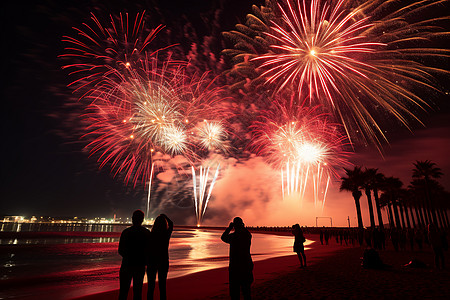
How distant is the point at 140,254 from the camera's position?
4.83m

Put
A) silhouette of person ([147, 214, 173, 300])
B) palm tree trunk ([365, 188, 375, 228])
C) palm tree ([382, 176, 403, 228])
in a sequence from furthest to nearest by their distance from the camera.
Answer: palm tree ([382, 176, 403, 228]) < palm tree trunk ([365, 188, 375, 228]) < silhouette of person ([147, 214, 173, 300])

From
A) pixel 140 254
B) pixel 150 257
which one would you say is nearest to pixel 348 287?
pixel 150 257

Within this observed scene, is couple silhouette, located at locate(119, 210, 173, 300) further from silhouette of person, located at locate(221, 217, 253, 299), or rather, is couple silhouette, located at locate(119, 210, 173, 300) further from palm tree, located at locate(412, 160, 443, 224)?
palm tree, located at locate(412, 160, 443, 224)

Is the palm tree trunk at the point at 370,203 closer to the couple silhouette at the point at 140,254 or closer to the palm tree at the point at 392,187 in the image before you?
the palm tree at the point at 392,187

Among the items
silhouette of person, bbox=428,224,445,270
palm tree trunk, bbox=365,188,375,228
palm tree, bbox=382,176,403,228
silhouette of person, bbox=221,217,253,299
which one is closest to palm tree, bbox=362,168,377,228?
palm tree trunk, bbox=365,188,375,228

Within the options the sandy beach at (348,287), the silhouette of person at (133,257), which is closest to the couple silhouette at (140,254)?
the silhouette of person at (133,257)

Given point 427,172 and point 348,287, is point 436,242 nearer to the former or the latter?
point 348,287

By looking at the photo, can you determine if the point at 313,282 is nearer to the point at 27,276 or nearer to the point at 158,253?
the point at 158,253

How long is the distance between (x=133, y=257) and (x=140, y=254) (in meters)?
0.14

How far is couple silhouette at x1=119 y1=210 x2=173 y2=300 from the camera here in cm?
478

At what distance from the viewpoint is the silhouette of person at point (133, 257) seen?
4.76m

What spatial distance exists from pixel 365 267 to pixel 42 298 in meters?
13.2

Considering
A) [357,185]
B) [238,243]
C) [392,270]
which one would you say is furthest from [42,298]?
[357,185]

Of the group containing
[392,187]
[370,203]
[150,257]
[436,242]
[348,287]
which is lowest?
[348,287]
